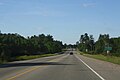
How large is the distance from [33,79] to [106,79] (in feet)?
14.3

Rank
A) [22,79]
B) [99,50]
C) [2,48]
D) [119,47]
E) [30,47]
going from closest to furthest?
[22,79] → [2,48] → [30,47] → [119,47] → [99,50]

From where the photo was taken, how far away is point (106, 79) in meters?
20.1

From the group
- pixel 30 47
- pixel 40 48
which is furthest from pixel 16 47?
pixel 40 48

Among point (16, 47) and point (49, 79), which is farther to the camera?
point (16, 47)

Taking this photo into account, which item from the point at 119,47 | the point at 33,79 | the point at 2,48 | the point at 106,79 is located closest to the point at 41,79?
the point at 33,79

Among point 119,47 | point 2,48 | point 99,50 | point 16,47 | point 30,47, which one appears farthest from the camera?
point 99,50

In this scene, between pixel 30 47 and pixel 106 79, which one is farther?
pixel 30 47

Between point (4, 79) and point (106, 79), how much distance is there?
19.6ft

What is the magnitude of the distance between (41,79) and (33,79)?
0.46m

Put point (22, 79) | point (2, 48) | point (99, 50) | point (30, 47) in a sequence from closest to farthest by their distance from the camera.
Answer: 1. point (22, 79)
2. point (2, 48)
3. point (30, 47)
4. point (99, 50)

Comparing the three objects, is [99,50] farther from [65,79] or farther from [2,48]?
[65,79]

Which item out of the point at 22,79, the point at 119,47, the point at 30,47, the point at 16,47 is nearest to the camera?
the point at 22,79

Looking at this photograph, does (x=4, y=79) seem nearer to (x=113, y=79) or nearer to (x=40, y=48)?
(x=113, y=79)

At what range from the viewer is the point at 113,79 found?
20.1 m
